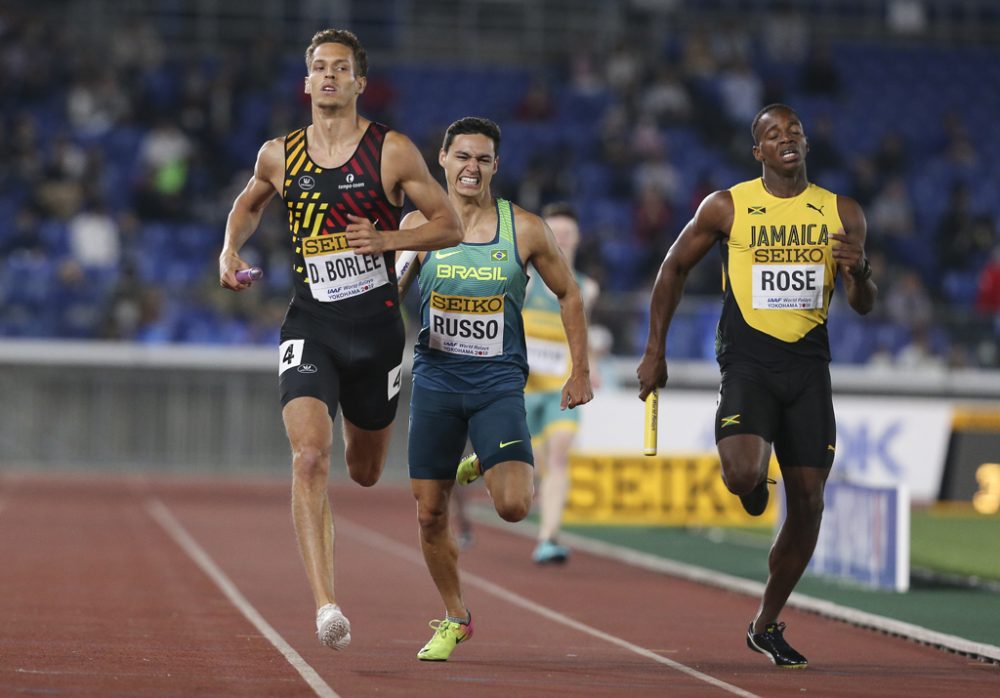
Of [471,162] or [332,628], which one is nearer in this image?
[332,628]

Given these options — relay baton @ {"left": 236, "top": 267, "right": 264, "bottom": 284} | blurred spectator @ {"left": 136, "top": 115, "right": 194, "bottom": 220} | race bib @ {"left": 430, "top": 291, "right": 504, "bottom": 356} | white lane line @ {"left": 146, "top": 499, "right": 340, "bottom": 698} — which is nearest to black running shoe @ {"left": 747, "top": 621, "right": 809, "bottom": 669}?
race bib @ {"left": 430, "top": 291, "right": 504, "bottom": 356}

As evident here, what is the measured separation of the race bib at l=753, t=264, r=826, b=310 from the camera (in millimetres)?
7531

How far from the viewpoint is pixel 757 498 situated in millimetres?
7527

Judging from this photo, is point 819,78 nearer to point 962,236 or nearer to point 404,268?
point 962,236

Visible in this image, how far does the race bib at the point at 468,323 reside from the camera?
7395mm

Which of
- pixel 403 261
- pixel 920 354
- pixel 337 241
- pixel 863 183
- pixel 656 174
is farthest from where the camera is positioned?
pixel 863 183

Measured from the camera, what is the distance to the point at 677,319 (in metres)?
23.0

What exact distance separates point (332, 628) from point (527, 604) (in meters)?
3.70

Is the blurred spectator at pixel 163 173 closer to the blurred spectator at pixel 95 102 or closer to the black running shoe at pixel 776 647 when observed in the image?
the blurred spectator at pixel 95 102

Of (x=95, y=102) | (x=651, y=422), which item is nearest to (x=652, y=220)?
(x=95, y=102)

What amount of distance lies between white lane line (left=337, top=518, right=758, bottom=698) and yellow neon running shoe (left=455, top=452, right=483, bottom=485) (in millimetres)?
1105

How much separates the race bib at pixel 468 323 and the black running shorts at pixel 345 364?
0.18 m

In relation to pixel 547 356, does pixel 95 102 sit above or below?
above

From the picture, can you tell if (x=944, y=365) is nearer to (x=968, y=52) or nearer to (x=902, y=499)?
(x=968, y=52)
